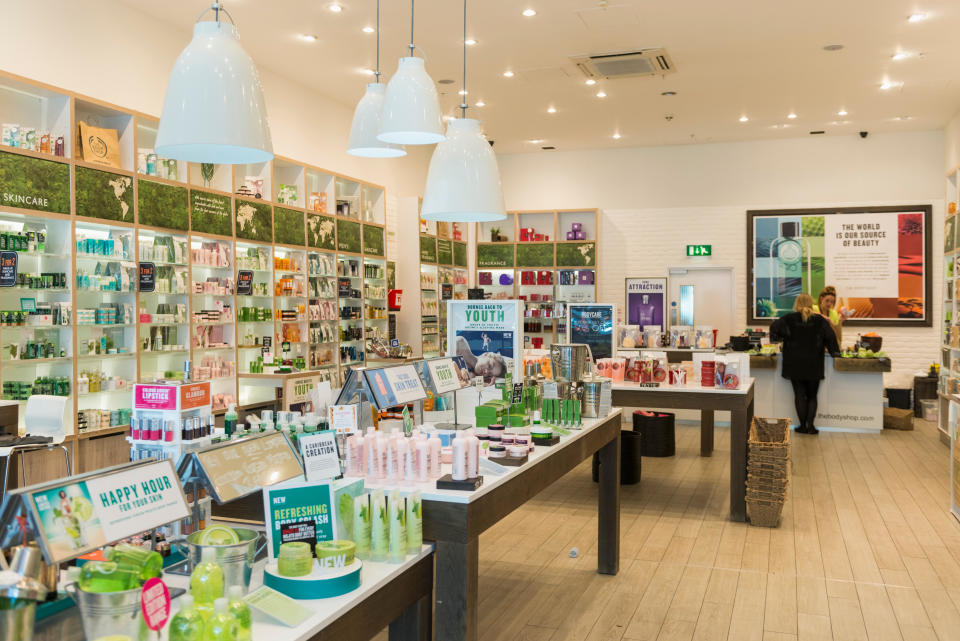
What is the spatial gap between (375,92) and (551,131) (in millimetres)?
8220

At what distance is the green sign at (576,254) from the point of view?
12.7m

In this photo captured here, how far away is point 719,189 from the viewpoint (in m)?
12.4

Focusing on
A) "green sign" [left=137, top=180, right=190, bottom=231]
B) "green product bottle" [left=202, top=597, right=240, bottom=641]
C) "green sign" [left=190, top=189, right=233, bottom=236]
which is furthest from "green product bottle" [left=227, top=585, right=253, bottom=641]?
"green sign" [left=190, top=189, right=233, bottom=236]

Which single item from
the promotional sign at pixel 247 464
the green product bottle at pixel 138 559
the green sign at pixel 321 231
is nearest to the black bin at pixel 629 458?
the green sign at pixel 321 231

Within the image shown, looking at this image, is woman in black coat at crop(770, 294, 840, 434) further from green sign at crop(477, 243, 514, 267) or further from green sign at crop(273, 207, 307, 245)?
green sign at crop(273, 207, 307, 245)

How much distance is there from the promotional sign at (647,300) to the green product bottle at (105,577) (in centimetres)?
1100

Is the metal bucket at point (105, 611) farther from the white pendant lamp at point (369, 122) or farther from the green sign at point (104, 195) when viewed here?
the green sign at point (104, 195)

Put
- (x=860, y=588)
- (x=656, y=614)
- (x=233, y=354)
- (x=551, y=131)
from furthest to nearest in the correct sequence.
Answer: (x=551, y=131), (x=233, y=354), (x=860, y=588), (x=656, y=614)

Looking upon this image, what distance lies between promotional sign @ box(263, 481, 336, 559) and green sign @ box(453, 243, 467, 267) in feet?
33.8

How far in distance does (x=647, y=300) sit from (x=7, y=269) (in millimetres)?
8895

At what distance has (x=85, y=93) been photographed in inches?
247

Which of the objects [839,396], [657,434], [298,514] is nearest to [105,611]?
[298,514]

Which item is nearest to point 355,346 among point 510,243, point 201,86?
point 510,243

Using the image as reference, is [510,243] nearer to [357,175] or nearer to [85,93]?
[357,175]
